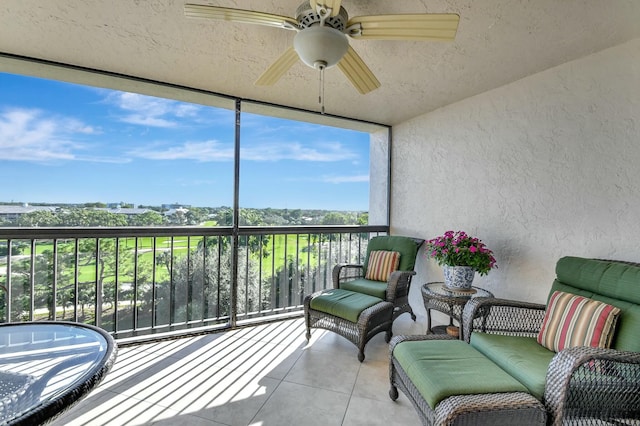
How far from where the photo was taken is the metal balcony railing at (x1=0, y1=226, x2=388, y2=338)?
2.50 metres

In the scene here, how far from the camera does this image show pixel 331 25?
1483 mm

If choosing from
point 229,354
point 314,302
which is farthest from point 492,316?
point 229,354

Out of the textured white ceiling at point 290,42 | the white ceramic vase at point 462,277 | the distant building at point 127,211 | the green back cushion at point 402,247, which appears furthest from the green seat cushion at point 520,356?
the distant building at point 127,211

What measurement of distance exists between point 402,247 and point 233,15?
2.73m

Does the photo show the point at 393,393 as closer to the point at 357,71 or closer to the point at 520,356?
the point at 520,356

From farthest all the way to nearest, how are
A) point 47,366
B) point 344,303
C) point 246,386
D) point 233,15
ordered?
point 344,303 → point 246,386 → point 233,15 → point 47,366

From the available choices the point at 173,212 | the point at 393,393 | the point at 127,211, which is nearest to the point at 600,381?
the point at 393,393

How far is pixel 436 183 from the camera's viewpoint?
347 centimetres

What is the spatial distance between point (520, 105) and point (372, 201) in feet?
7.18

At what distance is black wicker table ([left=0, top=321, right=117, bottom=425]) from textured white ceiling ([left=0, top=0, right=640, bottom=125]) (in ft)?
6.18

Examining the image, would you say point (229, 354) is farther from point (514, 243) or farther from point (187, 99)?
point (514, 243)

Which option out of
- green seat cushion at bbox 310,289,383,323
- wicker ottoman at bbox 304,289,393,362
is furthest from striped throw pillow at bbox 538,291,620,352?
green seat cushion at bbox 310,289,383,323

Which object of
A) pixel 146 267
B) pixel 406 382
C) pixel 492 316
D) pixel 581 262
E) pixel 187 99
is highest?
pixel 187 99

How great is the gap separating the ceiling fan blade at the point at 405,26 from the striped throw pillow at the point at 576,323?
1713 millimetres
